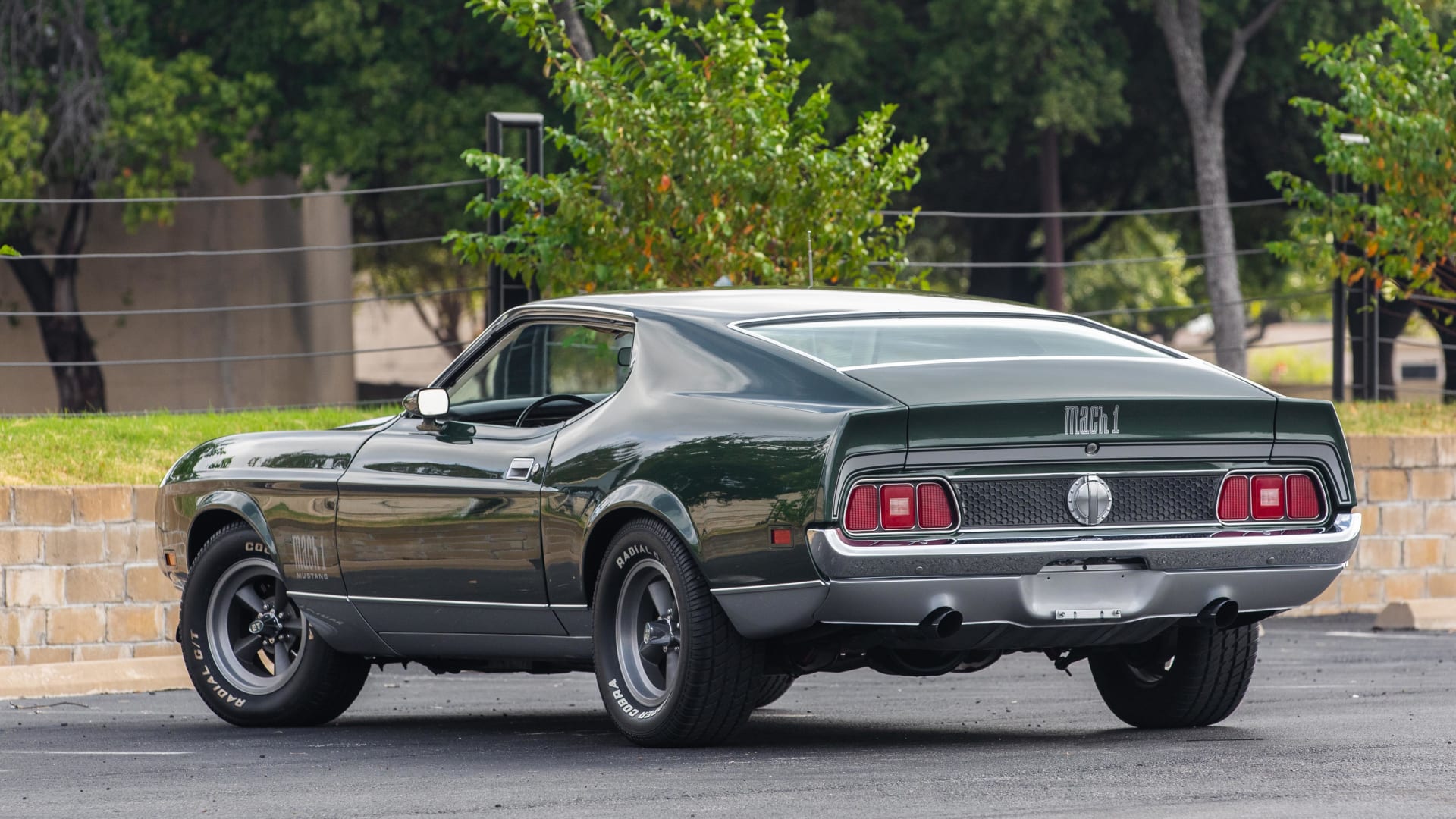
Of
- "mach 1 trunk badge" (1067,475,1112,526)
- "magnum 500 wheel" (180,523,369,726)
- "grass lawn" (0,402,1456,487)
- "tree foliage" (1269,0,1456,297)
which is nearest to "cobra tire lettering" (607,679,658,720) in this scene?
"mach 1 trunk badge" (1067,475,1112,526)

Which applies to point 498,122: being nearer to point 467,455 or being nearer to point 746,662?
point 467,455

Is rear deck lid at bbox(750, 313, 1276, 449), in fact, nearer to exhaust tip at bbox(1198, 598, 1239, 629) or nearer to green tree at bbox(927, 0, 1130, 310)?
exhaust tip at bbox(1198, 598, 1239, 629)

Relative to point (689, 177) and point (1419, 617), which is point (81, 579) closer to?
point (689, 177)

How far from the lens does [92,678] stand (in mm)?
10273

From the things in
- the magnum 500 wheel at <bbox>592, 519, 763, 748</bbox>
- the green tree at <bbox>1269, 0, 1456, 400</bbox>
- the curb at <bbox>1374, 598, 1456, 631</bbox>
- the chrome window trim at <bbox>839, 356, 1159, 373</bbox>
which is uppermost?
the green tree at <bbox>1269, 0, 1456, 400</bbox>

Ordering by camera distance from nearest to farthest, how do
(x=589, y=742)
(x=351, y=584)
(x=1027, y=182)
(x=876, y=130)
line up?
(x=589, y=742) → (x=351, y=584) → (x=876, y=130) → (x=1027, y=182)

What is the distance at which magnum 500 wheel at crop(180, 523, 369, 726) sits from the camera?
8.10 m

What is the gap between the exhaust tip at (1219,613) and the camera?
21.5 ft

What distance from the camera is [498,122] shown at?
1373 cm

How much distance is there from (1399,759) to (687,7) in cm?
2453

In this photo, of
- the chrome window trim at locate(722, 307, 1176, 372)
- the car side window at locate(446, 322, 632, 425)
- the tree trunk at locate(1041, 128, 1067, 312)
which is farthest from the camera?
the tree trunk at locate(1041, 128, 1067, 312)

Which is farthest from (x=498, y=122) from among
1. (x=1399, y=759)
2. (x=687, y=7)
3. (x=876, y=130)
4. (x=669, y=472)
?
(x=687, y=7)

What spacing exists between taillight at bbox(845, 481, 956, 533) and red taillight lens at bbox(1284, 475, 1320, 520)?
1.15 metres

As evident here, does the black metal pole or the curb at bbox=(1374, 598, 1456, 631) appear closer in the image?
the curb at bbox=(1374, 598, 1456, 631)
